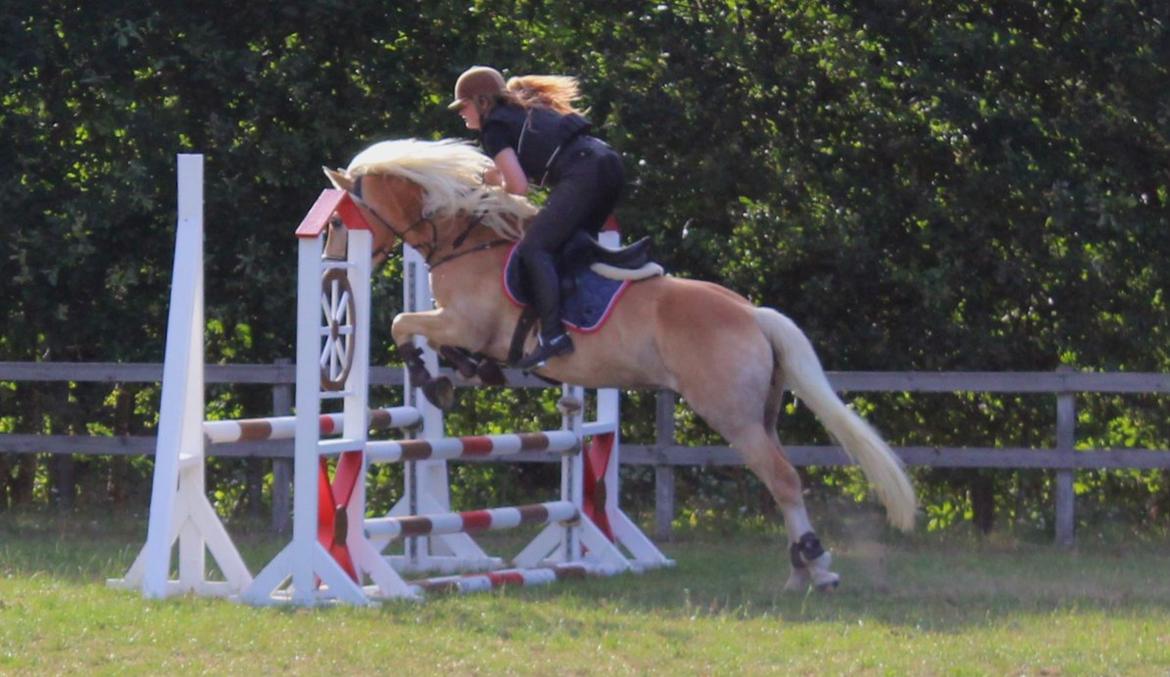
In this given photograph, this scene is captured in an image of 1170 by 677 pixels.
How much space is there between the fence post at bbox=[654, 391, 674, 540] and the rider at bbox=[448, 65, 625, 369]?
325 cm

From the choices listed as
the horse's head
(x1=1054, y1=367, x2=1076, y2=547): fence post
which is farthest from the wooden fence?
the horse's head

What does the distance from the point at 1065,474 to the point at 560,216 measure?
4.40 meters

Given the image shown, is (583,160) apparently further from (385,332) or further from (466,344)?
(385,332)

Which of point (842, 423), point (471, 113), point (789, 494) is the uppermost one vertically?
point (471, 113)

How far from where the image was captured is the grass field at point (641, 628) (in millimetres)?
5406

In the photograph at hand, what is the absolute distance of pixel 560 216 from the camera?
7176mm

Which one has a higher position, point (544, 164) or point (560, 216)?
point (544, 164)

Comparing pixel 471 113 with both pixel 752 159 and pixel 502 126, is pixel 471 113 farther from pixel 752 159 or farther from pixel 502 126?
pixel 752 159

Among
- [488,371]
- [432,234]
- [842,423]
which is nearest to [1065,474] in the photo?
[842,423]

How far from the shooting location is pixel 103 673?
204 inches

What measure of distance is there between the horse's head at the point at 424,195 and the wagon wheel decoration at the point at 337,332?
1.39ft

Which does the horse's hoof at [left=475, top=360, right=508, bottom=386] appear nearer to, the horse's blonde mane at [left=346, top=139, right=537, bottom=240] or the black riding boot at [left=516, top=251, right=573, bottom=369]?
the black riding boot at [left=516, top=251, right=573, bottom=369]

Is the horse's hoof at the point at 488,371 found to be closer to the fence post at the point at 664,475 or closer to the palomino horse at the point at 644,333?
the palomino horse at the point at 644,333

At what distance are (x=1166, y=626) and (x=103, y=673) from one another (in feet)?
12.7
